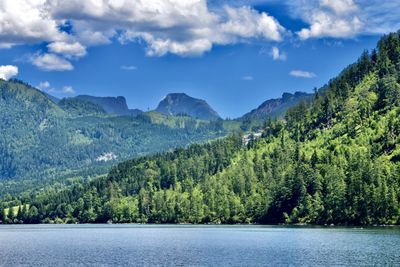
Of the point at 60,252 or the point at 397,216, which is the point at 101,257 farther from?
the point at 397,216

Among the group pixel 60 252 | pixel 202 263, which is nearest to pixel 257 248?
pixel 202 263

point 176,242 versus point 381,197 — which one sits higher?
point 381,197

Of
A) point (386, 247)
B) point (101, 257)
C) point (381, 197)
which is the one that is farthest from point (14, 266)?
point (381, 197)

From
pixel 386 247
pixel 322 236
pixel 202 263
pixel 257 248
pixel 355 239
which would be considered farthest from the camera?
pixel 322 236

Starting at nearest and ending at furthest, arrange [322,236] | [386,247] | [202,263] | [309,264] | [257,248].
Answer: [309,264]
[202,263]
[386,247]
[257,248]
[322,236]

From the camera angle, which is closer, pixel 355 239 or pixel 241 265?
pixel 241 265

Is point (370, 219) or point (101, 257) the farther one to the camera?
point (370, 219)

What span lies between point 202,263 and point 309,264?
19.0 meters

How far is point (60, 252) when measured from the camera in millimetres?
134625

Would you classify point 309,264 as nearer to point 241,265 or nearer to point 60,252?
point 241,265

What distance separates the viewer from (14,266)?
107 m

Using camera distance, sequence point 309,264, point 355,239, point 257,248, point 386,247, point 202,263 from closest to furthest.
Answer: point 309,264 → point 202,263 → point 386,247 → point 257,248 → point 355,239

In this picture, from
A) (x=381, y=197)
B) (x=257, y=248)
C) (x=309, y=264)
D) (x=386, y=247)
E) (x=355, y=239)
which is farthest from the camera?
(x=381, y=197)

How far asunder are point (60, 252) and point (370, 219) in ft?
335
